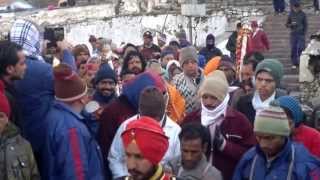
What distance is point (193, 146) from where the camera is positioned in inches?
241

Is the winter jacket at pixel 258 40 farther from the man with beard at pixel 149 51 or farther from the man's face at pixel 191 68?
the man's face at pixel 191 68

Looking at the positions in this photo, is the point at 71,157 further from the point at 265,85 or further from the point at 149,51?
the point at 149,51

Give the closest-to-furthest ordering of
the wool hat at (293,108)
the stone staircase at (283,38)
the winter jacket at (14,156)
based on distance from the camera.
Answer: the winter jacket at (14,156), the wool hat at (293,108), the stone staircase at (283,38)

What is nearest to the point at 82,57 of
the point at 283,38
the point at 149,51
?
the point at 149,51

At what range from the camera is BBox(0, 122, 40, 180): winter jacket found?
5.48 metres

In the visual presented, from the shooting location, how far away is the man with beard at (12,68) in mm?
5738

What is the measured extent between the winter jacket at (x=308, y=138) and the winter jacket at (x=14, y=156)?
2.02 meters

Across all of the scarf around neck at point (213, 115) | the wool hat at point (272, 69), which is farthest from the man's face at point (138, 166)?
the wool hat at point (272, 69)

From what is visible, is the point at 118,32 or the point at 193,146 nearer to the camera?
the point at 193,146

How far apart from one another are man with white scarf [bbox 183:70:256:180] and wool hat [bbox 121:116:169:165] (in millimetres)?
1541

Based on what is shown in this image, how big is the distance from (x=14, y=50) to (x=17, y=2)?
30.6 m

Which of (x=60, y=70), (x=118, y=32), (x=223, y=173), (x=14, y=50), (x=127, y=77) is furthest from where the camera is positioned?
(x=118, y=32)

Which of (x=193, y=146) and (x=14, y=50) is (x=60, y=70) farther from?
(x=193, y=146)

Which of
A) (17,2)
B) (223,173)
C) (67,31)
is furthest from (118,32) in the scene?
(223,173)
